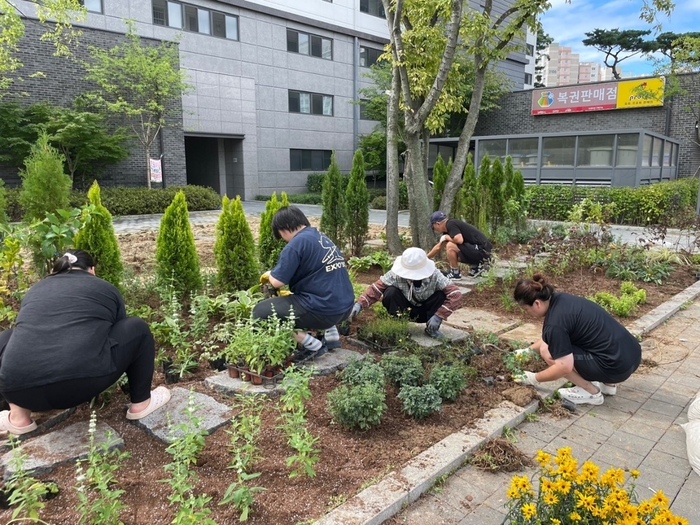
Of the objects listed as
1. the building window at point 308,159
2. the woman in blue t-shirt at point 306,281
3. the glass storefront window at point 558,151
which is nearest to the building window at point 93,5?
the building window at point 308,159

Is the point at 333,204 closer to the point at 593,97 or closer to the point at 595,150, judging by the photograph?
the point at 595,150

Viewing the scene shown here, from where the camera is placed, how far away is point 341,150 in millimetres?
27797

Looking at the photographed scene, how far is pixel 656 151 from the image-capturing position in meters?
17.7

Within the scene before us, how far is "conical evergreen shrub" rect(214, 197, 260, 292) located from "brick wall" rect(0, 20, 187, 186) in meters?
14.7

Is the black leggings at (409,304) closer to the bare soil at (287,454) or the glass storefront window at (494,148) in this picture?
the bare soil at (287,454)

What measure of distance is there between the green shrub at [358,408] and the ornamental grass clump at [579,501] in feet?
3.76

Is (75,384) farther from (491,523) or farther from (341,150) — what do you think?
(341,150)

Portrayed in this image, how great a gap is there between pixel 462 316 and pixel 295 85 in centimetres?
2214

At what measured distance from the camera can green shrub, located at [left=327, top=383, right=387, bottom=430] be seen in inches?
120

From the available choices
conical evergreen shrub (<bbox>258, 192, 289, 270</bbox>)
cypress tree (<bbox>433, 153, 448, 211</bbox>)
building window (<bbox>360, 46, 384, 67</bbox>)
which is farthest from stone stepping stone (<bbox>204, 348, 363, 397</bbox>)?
A: building window (<bbox>360, 46, 384, 67</bbox>)

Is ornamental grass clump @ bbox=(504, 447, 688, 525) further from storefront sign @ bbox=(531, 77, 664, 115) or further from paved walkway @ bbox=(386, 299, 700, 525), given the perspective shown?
storefront sign @ bbox=(531, 77, 664, 115)

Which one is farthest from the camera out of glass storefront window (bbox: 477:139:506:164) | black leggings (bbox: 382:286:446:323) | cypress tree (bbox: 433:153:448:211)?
glass storefront window (bbox: 477:139:506:164)

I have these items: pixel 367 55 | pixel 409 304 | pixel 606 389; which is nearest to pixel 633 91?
pixel 367 55

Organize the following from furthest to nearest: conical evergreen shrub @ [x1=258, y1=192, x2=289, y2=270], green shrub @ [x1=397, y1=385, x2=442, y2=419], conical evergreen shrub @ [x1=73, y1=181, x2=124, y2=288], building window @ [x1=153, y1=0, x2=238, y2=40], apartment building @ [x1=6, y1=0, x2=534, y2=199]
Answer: building window @ [x1=153, y1=0, x2=238, y2=40]
apartment building @ [x1=6, y1=0, x2=534, y2=199]
conical evergreen shrub @ [x1=258, y1=192, x2=289, y2=270]
conical evergreen shrub @ [x1=73, y1=181, x2=124, y2=288]
green shrub @ [x1=397, y1=385, x2=442, y2=419]
